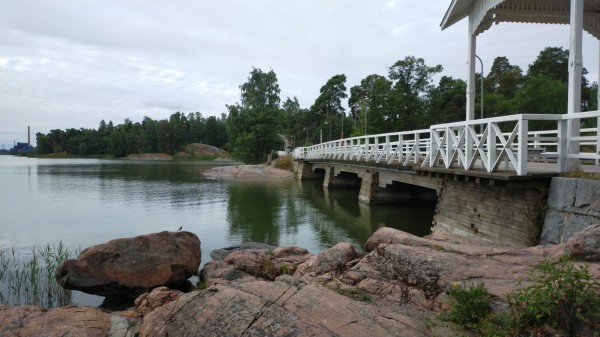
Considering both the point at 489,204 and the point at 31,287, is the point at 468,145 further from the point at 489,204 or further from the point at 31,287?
the point at 31,287

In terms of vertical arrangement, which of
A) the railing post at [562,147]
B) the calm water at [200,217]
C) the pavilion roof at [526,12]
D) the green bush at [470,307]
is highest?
the pavilion roof at [526,12]

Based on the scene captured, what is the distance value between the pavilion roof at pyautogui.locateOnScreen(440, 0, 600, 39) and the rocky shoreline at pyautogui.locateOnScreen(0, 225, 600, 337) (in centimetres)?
838

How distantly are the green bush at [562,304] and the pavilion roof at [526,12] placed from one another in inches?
394

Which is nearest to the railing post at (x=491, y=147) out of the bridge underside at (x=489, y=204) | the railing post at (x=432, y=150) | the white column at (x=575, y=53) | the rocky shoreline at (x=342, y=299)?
the bridge underside at (x=489, y=204)

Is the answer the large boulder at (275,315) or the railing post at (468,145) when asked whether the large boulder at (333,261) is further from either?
the railing post at (468,145)

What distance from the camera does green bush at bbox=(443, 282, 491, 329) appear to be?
479cm

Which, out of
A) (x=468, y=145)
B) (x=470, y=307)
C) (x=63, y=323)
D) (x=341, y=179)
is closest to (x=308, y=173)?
(x=341, y=179)

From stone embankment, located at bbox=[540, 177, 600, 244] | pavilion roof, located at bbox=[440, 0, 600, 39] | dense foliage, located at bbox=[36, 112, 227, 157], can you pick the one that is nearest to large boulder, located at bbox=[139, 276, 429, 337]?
stone embankment, located at bbox=[540, 177, 600, 244]

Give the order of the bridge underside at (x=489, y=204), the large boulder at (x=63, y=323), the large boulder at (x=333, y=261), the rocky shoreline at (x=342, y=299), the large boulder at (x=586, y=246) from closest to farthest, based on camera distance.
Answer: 1. the rocky shoreline at (x=342, y=299)
2. the large boulder at (x=586, y=246)
3. the large boulder at (x=63, y=323)
4. the large boulder at (x=333, y=261)
5. the bridge underside at (x=489, y=204)

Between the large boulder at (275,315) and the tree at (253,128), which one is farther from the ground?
the tree at (253,128)

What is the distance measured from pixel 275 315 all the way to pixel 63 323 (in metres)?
3.67

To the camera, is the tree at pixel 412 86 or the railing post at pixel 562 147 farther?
the tree at pixel 412 86

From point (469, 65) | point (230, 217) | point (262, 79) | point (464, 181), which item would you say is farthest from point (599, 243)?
point (262, 79)

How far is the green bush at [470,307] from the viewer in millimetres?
4793
